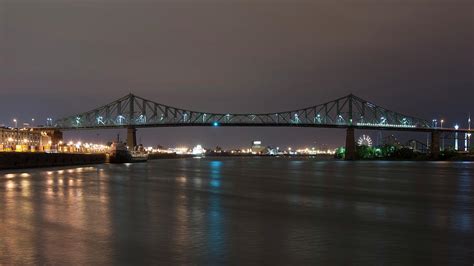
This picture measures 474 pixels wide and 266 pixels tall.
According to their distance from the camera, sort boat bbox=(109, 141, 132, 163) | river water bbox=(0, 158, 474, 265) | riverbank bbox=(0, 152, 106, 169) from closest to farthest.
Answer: river water bbox=(0, 158, 474, 265) < riverbank bbox=(0, 152, 106, 169) < boat bbox=(109, 141, 132, 163)

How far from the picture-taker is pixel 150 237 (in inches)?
546

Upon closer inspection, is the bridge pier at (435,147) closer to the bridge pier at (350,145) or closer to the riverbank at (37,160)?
the bridge pier at (350,145)

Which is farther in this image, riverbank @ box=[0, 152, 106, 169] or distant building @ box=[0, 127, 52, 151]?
distant building @ box=[0, 127, 52, 151]

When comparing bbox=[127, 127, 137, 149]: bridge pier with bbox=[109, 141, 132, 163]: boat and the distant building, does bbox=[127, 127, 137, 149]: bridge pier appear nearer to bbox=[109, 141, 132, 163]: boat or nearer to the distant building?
bbox=[109, 141, 132, 163]: boat

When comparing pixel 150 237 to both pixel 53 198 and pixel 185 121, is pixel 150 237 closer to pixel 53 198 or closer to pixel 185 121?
pixel 53 198

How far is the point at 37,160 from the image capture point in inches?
2817

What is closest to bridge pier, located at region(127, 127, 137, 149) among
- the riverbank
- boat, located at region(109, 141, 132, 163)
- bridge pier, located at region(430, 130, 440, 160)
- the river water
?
boat, located at region(109, 141, 132, 163)

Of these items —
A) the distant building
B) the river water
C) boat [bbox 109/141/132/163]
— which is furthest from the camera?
boat [bbox 109/141/132/163]

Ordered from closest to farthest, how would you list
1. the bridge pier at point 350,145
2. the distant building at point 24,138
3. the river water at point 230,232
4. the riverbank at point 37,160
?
the river water at point 230,232 < the riverbank at point 37,160 < the distant building at point 24,138 < the bridge pier at point 350,145

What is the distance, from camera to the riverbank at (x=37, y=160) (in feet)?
204

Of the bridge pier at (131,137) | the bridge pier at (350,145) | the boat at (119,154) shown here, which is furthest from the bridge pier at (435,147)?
the boat at (119,154)

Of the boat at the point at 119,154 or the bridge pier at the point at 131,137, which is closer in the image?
the boat at the point at 119,154

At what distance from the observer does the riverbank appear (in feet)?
204

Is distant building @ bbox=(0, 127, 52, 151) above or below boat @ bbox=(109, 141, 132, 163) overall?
above
